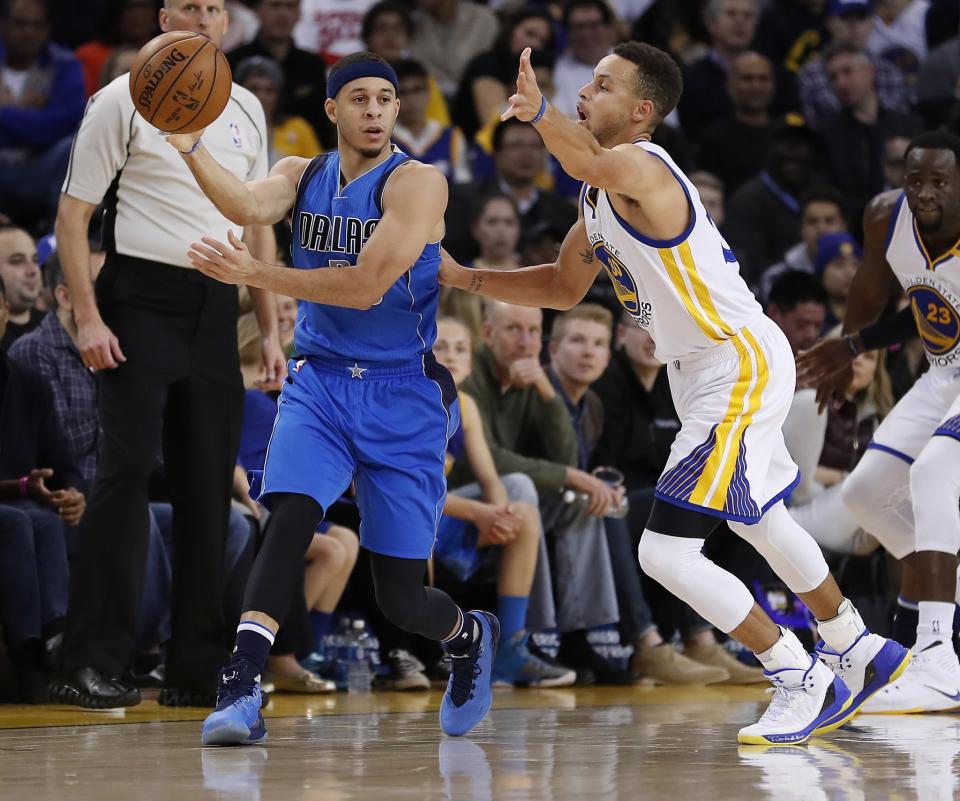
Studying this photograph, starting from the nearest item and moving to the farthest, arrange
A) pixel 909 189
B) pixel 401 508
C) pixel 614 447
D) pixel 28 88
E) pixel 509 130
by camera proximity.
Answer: pixel 401 508
pixel 909 189
pixel 614 447
pixel 28 88
pixel 509 130

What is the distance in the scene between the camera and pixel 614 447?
848cm

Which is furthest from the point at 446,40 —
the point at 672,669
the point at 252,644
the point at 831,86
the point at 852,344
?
the point at 252,644

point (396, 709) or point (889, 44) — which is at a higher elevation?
point (889, 44)

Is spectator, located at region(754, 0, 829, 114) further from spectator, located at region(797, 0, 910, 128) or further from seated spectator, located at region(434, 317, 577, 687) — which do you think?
seated spectator, located at region(434, 317, 577, 687)

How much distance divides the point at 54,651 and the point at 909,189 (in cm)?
384

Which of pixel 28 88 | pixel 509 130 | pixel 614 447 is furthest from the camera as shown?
pixel 509 130

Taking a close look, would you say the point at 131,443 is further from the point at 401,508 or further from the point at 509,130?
the point at 509,130

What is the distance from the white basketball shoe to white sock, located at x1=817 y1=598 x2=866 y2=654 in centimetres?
51

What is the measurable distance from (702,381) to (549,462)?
9.02 ft

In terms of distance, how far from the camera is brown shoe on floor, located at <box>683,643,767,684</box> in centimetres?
794

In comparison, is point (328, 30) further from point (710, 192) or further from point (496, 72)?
point (710, 192)

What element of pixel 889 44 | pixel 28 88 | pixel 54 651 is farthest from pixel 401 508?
pixel 889 44

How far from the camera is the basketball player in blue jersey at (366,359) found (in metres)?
4.86

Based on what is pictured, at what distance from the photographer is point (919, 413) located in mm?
6406
